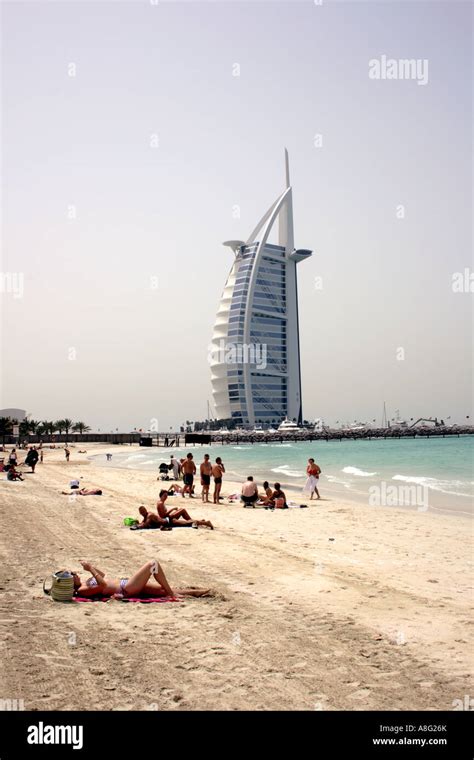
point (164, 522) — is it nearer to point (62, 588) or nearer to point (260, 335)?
point (62, 588)

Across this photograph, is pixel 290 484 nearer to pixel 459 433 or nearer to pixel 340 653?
pixel 340 653

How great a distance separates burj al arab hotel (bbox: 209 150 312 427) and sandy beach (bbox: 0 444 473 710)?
13085 cm

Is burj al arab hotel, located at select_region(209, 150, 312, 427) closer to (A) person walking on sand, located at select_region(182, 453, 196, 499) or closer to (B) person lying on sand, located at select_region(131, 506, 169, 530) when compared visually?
(A) person walking on sand, located at select_region(182, 453, 196, 499)

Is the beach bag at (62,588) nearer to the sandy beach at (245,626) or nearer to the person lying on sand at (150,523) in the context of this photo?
the sandy beach at (245,626)

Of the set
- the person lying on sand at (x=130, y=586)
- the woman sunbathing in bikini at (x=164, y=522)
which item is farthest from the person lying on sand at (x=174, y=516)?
the person lying on sand at (x=130, y=586)

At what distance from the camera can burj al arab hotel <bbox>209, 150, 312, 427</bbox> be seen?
471 feet

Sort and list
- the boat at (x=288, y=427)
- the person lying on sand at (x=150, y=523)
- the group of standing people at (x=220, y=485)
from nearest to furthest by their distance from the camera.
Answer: the person lying on sand at (x=150, y=523)
the group of standing people at (x=220, y=485)
the boat at (x=288, y=427)

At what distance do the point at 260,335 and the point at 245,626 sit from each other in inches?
5581

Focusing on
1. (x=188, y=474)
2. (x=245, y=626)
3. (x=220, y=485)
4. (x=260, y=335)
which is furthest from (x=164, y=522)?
(x=260, y=335)

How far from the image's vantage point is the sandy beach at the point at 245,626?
475 cm

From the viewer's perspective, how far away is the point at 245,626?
21.2 ft

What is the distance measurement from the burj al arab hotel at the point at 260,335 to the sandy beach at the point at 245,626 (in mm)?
130847

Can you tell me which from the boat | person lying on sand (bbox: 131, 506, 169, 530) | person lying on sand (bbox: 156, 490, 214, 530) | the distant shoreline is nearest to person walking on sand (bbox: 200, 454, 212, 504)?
person lying on sand (bbox: 156, 490, 214, 530)
